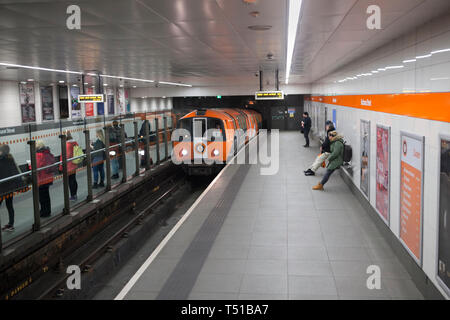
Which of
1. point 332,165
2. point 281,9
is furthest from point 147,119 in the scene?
point 281,9

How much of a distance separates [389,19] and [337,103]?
8.04 meters

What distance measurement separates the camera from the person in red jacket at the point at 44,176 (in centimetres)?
743

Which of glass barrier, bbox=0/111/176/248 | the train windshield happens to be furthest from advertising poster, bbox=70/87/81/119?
glass barrier, bbox=0/111/176/248

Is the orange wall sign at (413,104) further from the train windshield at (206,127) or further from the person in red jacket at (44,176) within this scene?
the train windshield at (206,127)

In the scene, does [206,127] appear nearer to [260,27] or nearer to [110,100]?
[260,27]

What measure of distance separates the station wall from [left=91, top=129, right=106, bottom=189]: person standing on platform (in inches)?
230

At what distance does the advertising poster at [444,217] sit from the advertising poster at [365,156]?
12.0 feet

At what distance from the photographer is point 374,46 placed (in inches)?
287

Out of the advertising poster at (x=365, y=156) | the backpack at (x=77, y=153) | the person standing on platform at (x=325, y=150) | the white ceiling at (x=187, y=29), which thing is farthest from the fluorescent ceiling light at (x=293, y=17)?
the backpack at (x=77, y=153)

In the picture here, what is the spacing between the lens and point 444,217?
155 inches

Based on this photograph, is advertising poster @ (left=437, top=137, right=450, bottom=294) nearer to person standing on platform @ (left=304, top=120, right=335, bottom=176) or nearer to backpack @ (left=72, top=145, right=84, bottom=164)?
person standing on platform @ (left=304, top=120, right=335, bottom=176)

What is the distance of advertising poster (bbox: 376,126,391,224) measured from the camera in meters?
6.17

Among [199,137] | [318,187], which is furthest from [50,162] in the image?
[199,137]

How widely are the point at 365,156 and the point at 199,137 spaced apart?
7.23 meters
